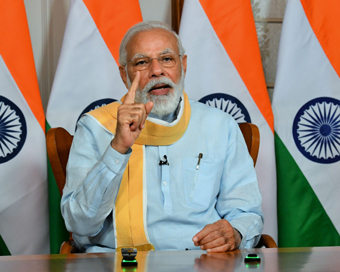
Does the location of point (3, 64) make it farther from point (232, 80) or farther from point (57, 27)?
point (232, 80)

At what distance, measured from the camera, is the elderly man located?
162 centimetres

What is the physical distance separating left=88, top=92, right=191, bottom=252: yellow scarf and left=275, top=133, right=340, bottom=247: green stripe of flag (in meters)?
0.85

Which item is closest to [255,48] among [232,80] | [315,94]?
[232,80]

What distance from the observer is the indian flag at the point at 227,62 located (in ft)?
8.51

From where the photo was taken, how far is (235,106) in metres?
2.60

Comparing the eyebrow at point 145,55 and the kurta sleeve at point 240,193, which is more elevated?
the eyebrow at point 145,55

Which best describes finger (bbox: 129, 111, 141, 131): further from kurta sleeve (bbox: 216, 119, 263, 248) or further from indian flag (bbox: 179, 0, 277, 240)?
indian flag (bbox: 179, 0, 277, 240)

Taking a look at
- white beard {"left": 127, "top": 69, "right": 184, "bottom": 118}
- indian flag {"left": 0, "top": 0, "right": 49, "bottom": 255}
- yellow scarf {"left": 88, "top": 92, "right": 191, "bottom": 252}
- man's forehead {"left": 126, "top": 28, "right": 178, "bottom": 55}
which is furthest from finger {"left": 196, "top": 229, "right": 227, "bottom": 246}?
indian flag {"left": 0, "top": 0, "right": 49, "bottom": 255}

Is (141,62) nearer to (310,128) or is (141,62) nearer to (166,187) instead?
(166,187)

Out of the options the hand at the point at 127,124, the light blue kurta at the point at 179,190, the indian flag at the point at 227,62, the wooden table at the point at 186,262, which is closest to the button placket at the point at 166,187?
the light blue kurta at the point at 179,190

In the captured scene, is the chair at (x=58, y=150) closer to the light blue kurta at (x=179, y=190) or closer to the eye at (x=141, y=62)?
the light blue kurta at (x=179, y=190)

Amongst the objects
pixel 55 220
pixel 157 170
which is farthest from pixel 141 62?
pixel 55 220

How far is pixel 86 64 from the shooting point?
254 centimetres

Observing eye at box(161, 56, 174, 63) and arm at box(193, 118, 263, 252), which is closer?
arm at box(193, 118, 263, 252)
